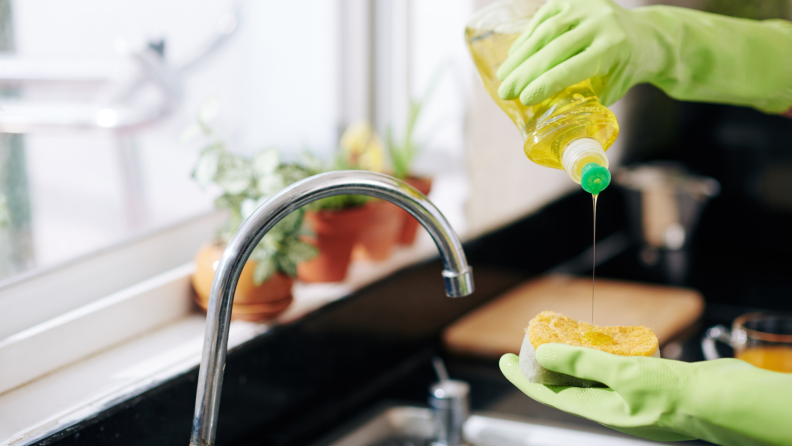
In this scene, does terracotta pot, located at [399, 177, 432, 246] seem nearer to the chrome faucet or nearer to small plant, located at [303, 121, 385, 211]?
small plant, located at [303, 121, 385, 211]

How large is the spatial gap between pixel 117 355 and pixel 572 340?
0.59 meters

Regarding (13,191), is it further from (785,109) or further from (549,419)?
(785,109)

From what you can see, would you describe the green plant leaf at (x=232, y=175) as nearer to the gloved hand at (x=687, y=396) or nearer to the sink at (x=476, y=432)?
the sink at (x=476, y=432)

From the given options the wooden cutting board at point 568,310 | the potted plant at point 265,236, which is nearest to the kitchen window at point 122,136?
the potted plant at point 265,236

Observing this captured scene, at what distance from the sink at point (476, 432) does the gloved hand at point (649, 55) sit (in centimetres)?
50

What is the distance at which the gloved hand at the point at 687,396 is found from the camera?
2.11ft

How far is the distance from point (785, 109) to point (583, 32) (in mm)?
478

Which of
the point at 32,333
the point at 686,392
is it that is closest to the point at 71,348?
the point at 32,333

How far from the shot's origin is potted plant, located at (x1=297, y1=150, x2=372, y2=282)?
47.4 inches

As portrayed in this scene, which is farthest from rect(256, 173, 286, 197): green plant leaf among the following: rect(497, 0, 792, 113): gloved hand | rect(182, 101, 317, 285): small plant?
rect(497, 0, 792, 113): gloved hand

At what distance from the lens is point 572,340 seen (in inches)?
30.0

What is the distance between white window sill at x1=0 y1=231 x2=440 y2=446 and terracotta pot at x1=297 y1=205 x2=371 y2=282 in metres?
0.03

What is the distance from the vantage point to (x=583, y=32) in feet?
2.65

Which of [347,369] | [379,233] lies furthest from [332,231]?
[347,369]
